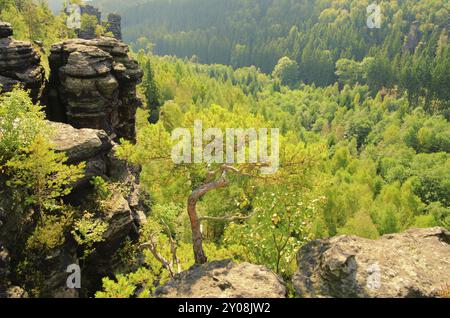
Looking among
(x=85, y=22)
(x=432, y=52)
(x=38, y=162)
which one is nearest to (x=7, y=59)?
(x=38, y=162)

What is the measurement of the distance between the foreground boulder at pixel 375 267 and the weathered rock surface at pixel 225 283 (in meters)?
1.64

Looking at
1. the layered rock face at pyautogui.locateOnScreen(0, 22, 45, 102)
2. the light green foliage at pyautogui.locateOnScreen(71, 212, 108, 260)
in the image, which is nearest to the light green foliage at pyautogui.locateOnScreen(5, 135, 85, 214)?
the light green foliage at pyautogui.locateOnScreen(71, 212, 108, 260)

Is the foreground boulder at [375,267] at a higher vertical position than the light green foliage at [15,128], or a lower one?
lower

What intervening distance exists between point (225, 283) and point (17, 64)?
2781 centimetres

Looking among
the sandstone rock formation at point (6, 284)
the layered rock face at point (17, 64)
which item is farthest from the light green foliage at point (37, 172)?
the layered rock face at point (17, 64)

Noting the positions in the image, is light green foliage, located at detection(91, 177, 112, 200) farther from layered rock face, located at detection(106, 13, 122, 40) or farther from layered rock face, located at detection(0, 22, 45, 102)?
layered rock face, located at detection(106, 13, 122, 40)

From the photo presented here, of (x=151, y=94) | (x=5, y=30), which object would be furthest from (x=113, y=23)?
(x=5, y=30)

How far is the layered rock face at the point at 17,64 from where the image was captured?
102 ft

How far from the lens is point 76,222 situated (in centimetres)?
2162

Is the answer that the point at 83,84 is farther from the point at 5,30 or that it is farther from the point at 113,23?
the point at 113,23

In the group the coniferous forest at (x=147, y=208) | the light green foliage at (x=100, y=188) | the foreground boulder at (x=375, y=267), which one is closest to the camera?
the foreground boulder at (x=375, y=267)

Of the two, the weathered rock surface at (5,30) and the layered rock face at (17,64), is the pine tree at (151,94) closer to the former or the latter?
the layered rock face at (17,64)

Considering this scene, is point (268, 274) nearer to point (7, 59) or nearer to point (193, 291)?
point (193, 291)
